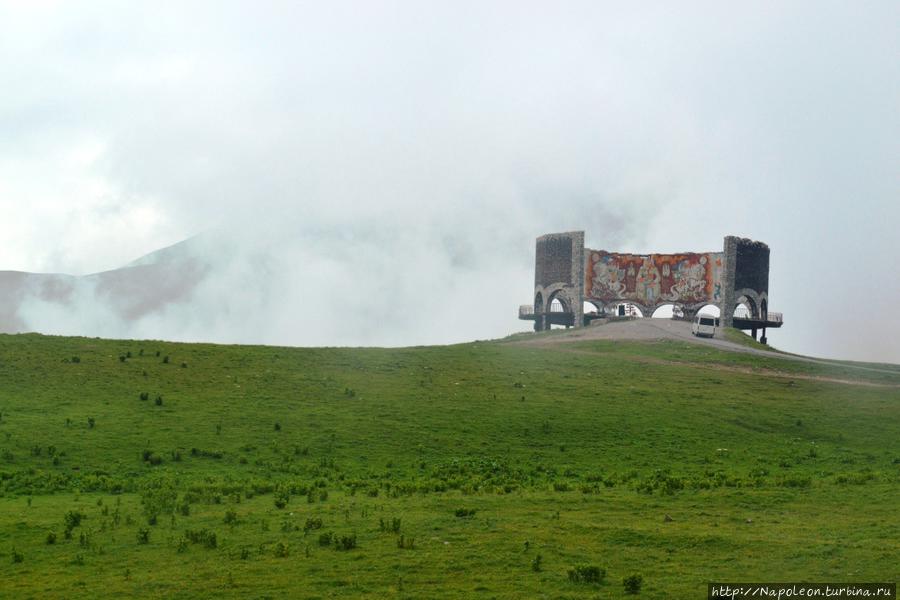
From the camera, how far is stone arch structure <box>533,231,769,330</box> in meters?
80.8

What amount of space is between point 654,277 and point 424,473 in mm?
59620

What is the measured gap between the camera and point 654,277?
272ft

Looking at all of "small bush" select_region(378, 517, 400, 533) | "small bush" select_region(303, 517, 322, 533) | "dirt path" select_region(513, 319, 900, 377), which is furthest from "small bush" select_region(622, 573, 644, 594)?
"dirt path" select_region(513, 319, 900, 377)

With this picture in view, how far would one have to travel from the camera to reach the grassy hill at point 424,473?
15.8 m

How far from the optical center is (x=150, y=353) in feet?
137

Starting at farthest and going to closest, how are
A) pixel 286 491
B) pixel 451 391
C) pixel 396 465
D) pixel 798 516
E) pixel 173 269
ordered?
pixel 173 269 < pixel 451 391 < pixel 396 465 < pixel 286 491 < pixel 798 516

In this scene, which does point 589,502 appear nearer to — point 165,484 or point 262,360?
point 165,484

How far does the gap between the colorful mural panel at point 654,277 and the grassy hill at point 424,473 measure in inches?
1222

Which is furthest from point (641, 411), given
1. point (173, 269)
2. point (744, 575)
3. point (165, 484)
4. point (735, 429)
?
point (173, 269)

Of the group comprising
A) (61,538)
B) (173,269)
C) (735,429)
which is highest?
(173,269)

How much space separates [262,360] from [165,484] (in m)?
18.9

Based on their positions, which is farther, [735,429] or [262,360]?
[262,360]

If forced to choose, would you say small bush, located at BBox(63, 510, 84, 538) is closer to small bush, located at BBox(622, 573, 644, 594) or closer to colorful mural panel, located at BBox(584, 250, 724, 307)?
small bush, located at BBox(622, 573, 644, 594)

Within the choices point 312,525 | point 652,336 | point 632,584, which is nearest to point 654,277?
point 652,336
